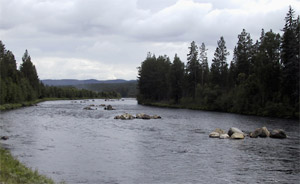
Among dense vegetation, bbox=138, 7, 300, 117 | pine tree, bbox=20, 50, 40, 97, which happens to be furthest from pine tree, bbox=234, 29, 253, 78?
pine tree, bbox=20, 50, 40, 97

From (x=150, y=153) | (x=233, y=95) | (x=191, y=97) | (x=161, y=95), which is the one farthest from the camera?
(x=161, y=95)

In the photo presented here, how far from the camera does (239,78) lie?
290ft

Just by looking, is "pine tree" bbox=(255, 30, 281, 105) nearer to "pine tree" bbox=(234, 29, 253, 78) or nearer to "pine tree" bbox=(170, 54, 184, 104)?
"pine tree" bbox=(234, 29, 253, 78)

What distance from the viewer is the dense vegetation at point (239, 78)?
66.1 m

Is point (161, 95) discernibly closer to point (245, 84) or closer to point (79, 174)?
point (245, 84)

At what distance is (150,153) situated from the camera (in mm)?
28625

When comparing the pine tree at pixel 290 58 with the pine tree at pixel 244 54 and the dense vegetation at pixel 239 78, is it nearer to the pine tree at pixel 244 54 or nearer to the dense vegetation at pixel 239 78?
the dense vegetation at pixel 239 78

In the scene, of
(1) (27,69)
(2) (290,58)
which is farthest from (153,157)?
(1) (27,69)

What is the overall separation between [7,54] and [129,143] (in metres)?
103

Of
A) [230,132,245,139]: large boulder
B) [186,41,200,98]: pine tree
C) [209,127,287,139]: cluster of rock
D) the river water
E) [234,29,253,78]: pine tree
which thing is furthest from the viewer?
[186,41,200,98]: pine tree

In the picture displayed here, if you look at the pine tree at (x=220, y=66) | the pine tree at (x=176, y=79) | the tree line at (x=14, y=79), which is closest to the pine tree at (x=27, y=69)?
the tree line at (x=14, y=79)

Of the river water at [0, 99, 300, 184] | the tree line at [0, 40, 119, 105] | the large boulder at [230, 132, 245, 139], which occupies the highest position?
the tree line at [0, 40, 119, 105]

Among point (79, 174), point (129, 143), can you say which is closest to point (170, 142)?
point (129, 143)

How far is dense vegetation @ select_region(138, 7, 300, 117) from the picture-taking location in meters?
66.1
